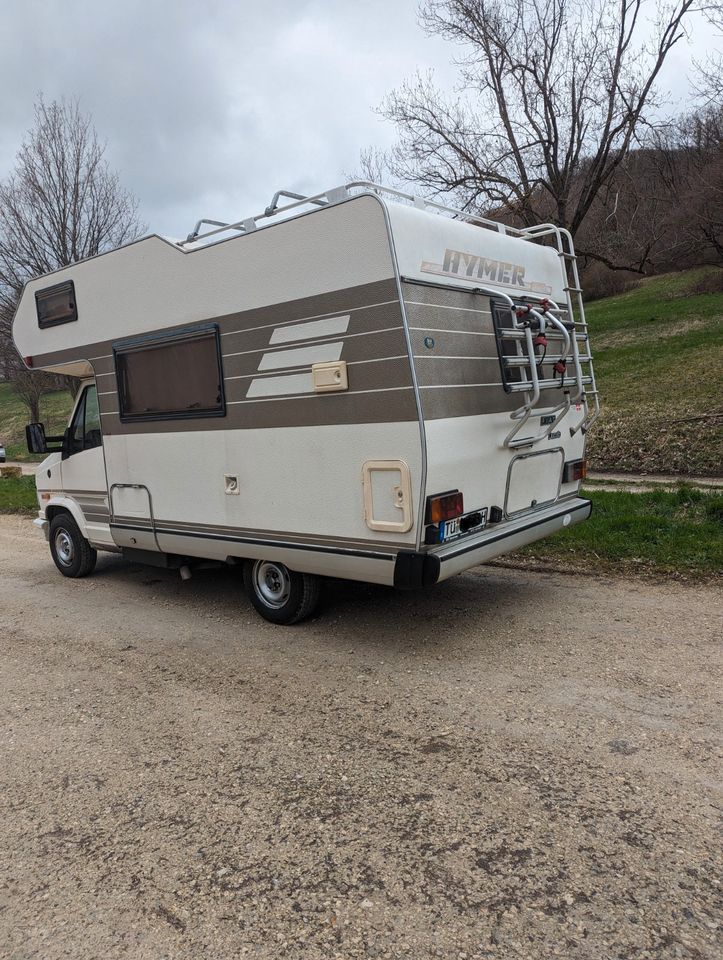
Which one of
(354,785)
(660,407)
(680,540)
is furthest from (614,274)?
(354,785)

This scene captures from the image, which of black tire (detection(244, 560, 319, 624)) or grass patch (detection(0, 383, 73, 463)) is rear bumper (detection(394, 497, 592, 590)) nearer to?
black tire (detection(244, 560, 319, 624))

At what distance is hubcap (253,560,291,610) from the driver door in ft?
6.45

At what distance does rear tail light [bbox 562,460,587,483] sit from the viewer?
6012 mm

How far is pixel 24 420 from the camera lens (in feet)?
107

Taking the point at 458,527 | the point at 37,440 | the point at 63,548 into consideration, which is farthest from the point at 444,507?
the point at 63,548

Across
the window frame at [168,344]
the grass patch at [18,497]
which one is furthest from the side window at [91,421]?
the grass patch at [18,497]

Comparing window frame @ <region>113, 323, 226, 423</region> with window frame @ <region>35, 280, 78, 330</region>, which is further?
window frame @ <region>35, 280, 78, 330</region>

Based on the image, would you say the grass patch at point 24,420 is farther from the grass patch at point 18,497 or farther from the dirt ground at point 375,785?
the dirt ground at point 375,785

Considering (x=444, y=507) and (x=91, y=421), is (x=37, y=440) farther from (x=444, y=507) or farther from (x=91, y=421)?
(x=444, y=507)

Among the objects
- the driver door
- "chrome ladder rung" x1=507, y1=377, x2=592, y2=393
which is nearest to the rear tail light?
"chrome ladder rung" x1=507, y1=377, x2=592, y2=393

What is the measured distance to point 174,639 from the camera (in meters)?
5.57

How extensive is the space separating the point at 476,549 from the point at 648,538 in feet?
9.25

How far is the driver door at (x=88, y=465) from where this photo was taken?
684 cm

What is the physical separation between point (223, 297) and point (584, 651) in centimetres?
358
